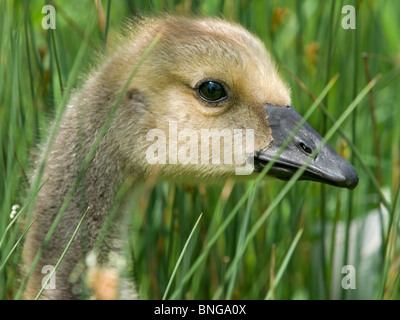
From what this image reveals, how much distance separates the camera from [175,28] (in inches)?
131

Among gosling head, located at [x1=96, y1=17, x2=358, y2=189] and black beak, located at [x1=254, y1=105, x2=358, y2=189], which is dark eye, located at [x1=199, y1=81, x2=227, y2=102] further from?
black beak, located at [x1=254, y1=105, x2=358, y2=189]

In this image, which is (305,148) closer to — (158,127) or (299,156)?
(299,156)

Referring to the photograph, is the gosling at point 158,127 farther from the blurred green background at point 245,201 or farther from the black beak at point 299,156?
the blurred green background at point 245,201

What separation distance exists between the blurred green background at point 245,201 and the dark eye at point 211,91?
446 millimetres

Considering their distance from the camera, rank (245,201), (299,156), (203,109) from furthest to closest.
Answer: (245,201) < (203,109) < (299,156)

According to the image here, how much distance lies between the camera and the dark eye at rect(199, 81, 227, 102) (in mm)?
3180

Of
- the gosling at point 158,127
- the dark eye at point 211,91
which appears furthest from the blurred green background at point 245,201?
the dark eye at point 211,91

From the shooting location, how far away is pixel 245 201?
389 centimetres

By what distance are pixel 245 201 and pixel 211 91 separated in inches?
34.4

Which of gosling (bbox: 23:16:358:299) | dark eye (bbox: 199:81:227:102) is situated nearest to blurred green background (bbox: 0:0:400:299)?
gosling (bbox: 23:16:358:299)

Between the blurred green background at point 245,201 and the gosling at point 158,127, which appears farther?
the blurred green background at point 245,201

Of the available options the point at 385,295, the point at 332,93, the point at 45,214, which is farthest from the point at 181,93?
the point at 332,93

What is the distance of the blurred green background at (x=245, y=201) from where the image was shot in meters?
3.46

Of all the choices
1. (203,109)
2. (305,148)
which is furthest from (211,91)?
(305,148)
